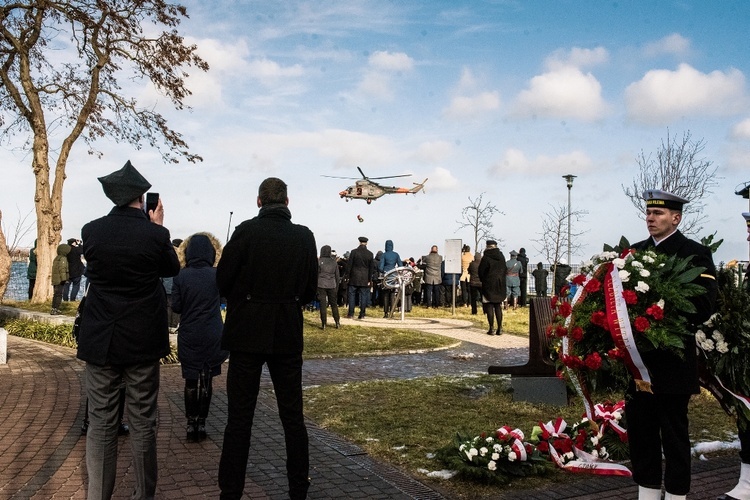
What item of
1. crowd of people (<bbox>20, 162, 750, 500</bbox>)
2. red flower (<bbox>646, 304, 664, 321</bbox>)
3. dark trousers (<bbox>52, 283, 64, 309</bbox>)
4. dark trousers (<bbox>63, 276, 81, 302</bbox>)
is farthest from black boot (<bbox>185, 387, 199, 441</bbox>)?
dark trousers (<bbox>63, 276, 81, 302</bbox>)

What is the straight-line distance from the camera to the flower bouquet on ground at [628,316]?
13.6ft

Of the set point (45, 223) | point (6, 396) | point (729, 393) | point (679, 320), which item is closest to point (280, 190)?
point (679, 320)

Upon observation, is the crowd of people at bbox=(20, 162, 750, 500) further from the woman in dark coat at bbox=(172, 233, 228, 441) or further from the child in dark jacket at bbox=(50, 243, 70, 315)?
the child in dark jacket at bbox=(50, 243, 70, 315)

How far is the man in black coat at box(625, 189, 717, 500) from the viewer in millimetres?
4254

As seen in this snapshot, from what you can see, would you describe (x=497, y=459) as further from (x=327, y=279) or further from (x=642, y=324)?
(x=327, y=279)

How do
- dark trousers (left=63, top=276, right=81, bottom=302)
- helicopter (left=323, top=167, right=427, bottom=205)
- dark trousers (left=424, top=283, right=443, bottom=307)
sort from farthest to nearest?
helicopter (left=323, top=167, right=427, bottom=205)
dark trousers (left=424, top=283, right=443, bottom=307)
dark trousers (left=63, top=276, right=81, bottom=302)

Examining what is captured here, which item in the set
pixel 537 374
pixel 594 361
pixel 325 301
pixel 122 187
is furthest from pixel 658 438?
pixel 325 301

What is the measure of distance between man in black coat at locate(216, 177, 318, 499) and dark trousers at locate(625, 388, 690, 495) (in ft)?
6.74

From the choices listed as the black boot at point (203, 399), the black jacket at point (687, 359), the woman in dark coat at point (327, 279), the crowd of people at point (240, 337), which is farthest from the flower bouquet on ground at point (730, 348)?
the woman in dark coat at point (327, 279)

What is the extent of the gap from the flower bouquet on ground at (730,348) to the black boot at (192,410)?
4189 millimetres

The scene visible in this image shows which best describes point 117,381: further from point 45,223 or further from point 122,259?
point 45,223

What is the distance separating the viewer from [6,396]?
8500mm

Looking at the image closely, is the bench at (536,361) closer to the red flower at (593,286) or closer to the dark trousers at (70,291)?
the red flower at (593,286)

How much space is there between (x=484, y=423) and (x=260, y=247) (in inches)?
150
